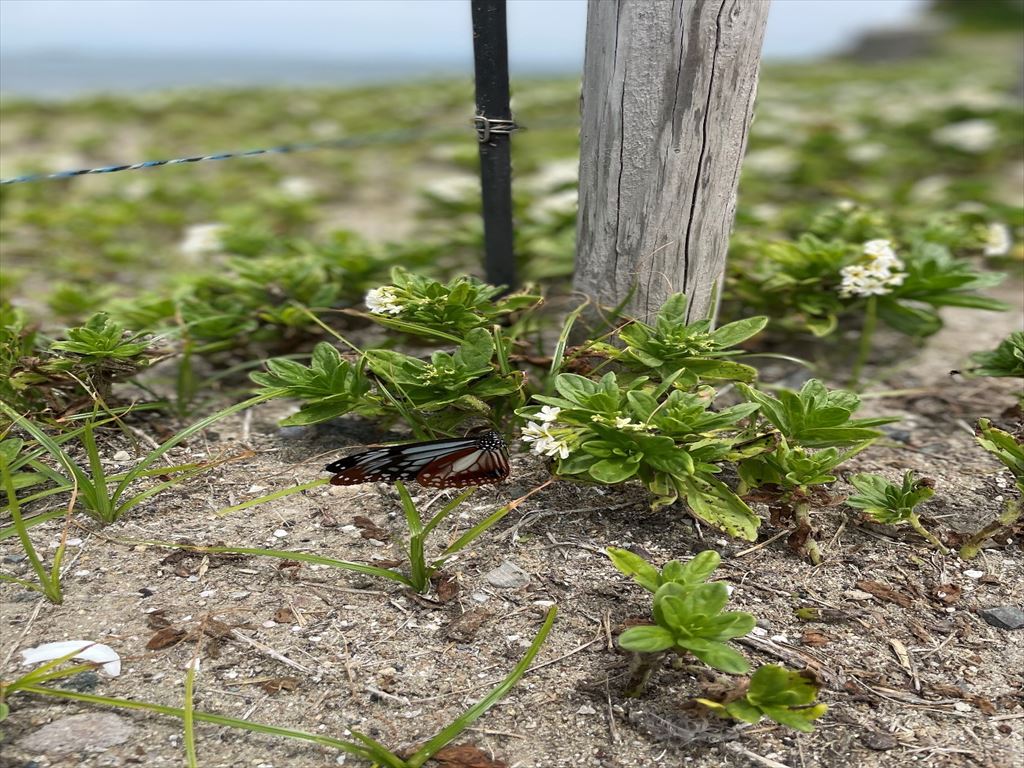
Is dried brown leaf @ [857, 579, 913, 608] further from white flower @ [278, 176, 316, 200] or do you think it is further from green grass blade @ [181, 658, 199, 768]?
white flower @ [278, 176, 316, 200]

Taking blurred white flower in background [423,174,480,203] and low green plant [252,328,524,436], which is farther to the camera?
blurred white flower in background [423,174,480,203]

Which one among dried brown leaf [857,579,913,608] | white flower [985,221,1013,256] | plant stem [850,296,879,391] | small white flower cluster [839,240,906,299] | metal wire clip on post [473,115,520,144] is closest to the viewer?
dried brown leaf [857,579,913,608]

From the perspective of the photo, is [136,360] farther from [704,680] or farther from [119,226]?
[119,226]

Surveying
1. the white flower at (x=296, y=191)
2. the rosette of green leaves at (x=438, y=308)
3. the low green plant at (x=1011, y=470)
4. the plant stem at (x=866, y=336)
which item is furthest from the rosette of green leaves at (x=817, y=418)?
the white flower at (x=296, y=191)

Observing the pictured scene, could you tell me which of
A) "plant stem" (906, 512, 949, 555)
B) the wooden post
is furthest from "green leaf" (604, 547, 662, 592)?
the wooden post

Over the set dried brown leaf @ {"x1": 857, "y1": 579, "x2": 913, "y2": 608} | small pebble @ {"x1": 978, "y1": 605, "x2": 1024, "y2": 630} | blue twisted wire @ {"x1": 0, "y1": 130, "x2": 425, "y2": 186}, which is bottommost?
small pebble @ {"x1": 978, "y1": 605, "x2": 1024, "y2": 630}

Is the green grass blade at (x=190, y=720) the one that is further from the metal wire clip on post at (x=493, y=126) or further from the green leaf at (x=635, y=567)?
the metal wire clip on post at (x=493, y=126)

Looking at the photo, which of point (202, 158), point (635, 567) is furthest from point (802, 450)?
point (202, 158)

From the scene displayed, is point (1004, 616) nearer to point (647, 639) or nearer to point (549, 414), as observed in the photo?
point (647, 639)

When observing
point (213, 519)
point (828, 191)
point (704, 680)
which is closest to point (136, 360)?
point (213, 519)
